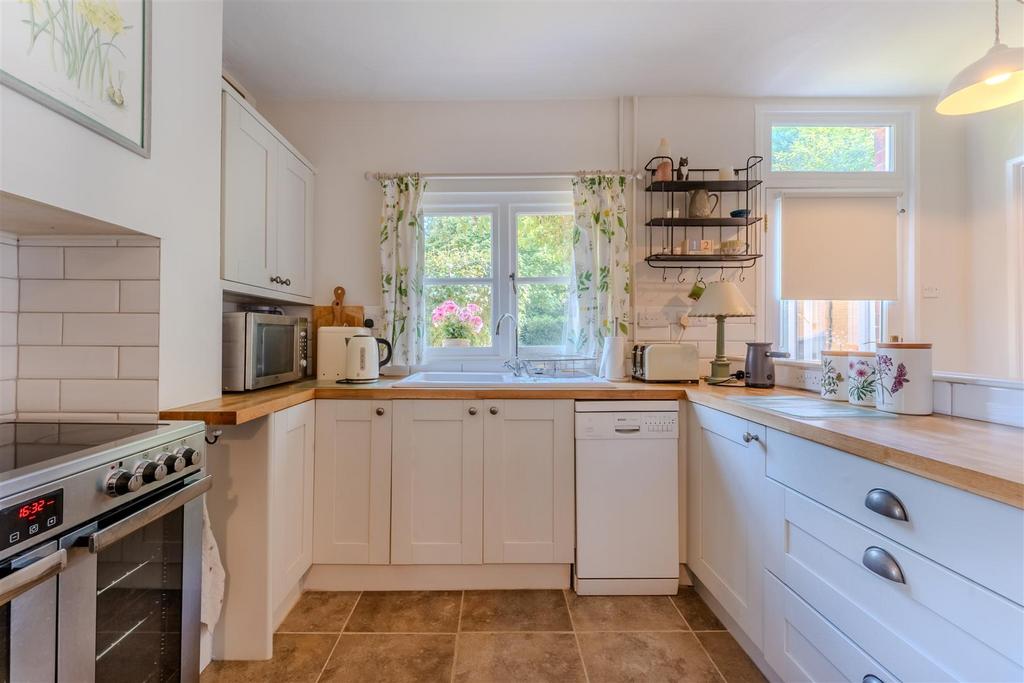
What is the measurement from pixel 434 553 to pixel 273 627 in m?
0.66

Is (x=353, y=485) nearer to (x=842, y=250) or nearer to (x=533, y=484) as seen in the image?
(x=533, y=484)

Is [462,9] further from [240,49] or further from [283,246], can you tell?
[283,246]

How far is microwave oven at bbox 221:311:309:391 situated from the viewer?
1.68 m

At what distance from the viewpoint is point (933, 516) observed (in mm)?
805

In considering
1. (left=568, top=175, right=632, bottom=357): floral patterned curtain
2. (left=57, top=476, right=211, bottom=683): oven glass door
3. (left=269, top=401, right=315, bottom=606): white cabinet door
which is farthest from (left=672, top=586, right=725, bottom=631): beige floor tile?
(left=57, top=476, right=211, bottom=683): oven glass door

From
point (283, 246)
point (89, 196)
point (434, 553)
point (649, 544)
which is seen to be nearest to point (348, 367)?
point (283, 246)

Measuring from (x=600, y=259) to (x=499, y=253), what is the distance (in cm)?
64

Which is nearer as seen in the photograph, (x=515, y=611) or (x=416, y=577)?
(x=515, y=611)

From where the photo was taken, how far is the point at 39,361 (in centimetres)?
121

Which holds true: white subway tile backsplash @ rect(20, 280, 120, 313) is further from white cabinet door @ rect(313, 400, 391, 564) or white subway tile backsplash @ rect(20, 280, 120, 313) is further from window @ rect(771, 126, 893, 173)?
window @ rect(771, 126, 893, 173)

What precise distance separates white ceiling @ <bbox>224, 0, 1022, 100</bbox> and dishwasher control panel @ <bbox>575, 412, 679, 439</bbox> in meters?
1.84

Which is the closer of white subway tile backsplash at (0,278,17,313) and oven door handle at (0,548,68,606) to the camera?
oven door handle at (0,548,68,606)

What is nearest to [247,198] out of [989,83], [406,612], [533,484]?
[533,484]

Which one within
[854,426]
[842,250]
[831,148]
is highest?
[831,148]
